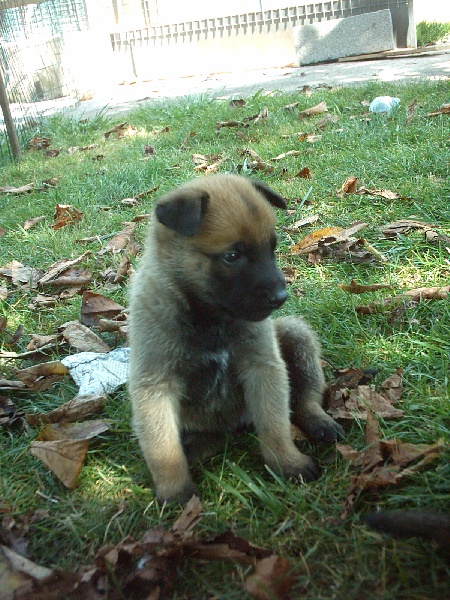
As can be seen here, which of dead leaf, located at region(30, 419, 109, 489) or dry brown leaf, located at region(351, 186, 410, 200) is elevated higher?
dry brown leaf, located at region(351, 186, 410, 200)

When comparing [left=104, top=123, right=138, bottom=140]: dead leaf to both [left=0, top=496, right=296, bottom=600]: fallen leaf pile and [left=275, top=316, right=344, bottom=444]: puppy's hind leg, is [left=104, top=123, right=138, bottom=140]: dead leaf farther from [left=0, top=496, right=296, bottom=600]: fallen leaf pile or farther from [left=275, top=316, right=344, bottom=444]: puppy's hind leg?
[left=0, top=496, right=296, bottom=600]: fallen leaf pile

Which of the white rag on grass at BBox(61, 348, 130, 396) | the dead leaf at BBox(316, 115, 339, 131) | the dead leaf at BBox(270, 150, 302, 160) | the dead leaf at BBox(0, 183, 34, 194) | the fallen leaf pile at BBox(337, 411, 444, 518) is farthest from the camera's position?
the dead leaf at BBox(316, 115, 339, 131)

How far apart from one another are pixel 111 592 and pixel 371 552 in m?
0.81

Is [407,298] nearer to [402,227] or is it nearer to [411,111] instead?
[402,227]

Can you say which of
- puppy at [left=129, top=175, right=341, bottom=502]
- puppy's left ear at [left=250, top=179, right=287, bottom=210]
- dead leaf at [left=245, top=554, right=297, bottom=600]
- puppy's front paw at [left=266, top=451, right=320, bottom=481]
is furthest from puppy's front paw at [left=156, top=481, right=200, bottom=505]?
puppy's left ear at [left=250, top=179, right=287, bottom=210]

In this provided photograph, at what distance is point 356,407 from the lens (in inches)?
107

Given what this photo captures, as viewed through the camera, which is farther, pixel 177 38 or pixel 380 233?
pixel 177 38

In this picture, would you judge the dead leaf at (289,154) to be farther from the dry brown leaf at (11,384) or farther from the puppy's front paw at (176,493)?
the puppy's front paw at (176,493)

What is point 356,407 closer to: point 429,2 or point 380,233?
point 380,233

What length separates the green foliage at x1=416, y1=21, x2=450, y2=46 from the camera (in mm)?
13709

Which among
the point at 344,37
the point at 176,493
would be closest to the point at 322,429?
the point at 176,493

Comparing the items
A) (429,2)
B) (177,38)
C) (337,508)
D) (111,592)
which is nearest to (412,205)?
(337,508)

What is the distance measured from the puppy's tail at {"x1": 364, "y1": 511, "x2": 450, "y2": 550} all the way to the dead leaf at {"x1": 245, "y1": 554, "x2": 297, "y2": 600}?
31 centimetres

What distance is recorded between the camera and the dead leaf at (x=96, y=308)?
3.89m
